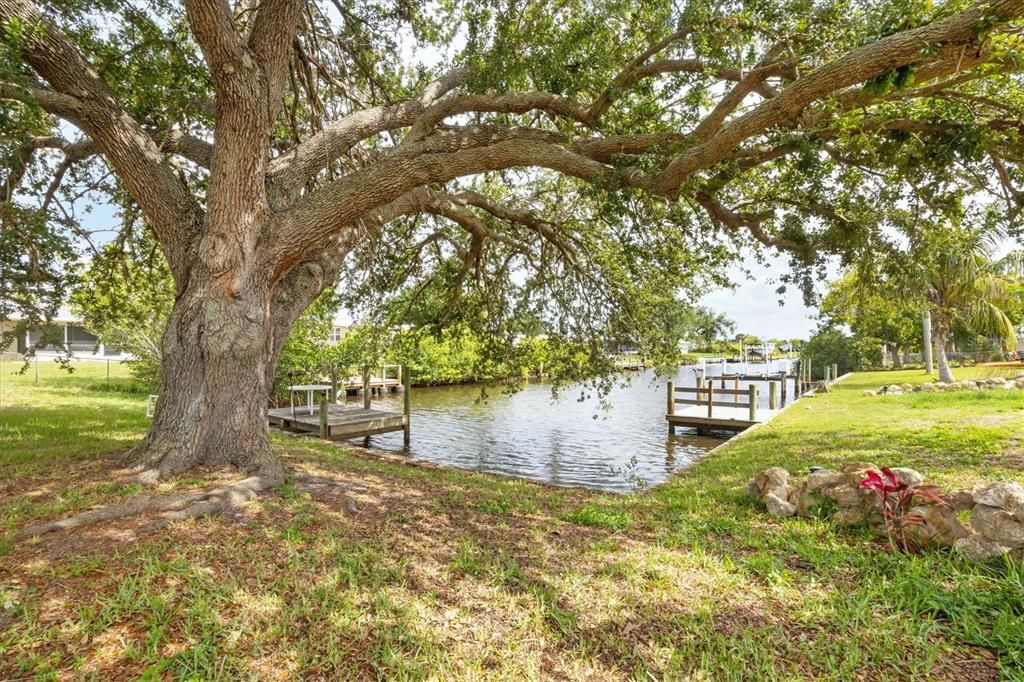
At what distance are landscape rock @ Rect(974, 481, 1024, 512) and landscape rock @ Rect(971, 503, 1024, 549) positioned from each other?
3cm

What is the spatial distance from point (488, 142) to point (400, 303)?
507 cm

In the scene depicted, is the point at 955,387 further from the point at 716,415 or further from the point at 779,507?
the point at 779,507

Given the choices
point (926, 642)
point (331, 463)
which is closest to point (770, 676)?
point (926, 642)

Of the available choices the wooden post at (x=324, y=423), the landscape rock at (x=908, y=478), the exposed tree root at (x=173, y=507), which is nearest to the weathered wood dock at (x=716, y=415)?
the wooden post at (x=324, y=423)

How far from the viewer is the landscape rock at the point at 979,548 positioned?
3027 mm

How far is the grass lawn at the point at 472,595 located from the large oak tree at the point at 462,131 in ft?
4.80

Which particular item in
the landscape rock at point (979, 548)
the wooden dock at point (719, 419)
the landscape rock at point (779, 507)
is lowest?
the wooden dock at point (719, 419)

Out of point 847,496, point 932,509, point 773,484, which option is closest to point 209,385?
point 773,484

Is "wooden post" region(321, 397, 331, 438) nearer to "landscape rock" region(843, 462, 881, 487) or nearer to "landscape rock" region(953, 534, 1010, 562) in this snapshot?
"landscape rock" region(843, 462, 881, 487)

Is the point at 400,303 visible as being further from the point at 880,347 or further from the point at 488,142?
the point at 880,347

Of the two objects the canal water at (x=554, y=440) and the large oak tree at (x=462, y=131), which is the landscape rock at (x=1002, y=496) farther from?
the canal water at (x=554, y=440)

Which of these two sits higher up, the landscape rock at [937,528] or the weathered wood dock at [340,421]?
the landscape rock at [937,528]

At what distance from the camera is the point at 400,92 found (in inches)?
336

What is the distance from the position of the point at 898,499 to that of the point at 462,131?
5.40m
